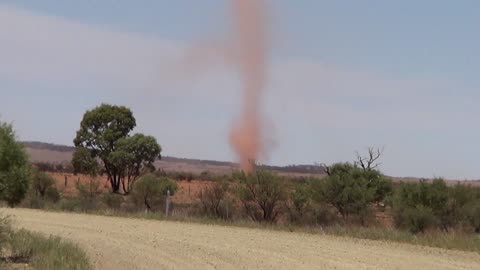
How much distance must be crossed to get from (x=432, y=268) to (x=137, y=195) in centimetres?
2447

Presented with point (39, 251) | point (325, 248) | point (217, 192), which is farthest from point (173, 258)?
point (217, 192)

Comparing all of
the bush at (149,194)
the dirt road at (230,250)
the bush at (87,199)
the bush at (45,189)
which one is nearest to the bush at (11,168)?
the dirt road at (230,250)

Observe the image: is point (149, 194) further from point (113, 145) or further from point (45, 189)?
point (113, 145)

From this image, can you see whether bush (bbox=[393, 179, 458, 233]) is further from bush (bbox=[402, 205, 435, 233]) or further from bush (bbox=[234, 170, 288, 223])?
bush (bbox=[234, 170, 288, 223])

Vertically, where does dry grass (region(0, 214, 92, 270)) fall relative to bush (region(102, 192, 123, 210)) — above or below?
below

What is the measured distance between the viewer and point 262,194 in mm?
32500

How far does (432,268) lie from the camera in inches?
638

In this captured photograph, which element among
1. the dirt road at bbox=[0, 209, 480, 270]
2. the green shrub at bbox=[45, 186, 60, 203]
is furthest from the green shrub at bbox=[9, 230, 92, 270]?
the green shrub at bbox=[45, 186, 60, 203]

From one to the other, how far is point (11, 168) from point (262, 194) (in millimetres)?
17461

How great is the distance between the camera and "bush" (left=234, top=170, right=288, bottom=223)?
32188 millimetres

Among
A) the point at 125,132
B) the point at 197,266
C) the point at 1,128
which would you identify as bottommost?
the point at 197,266

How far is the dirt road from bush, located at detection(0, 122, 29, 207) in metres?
2.37

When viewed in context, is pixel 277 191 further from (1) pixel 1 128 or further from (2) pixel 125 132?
(2) pixel 125 132

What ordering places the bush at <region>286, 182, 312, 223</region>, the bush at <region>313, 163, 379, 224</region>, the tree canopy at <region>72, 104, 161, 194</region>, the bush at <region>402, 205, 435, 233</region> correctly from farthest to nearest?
the tree canopy at <region>72, 104, 161, 194</region> → the bush at <region>313, 163, 379, 224</region> → the bush at <region>286, 182, 312, 223</region> → the bush at <region>402, 205, 435, 233</region>
